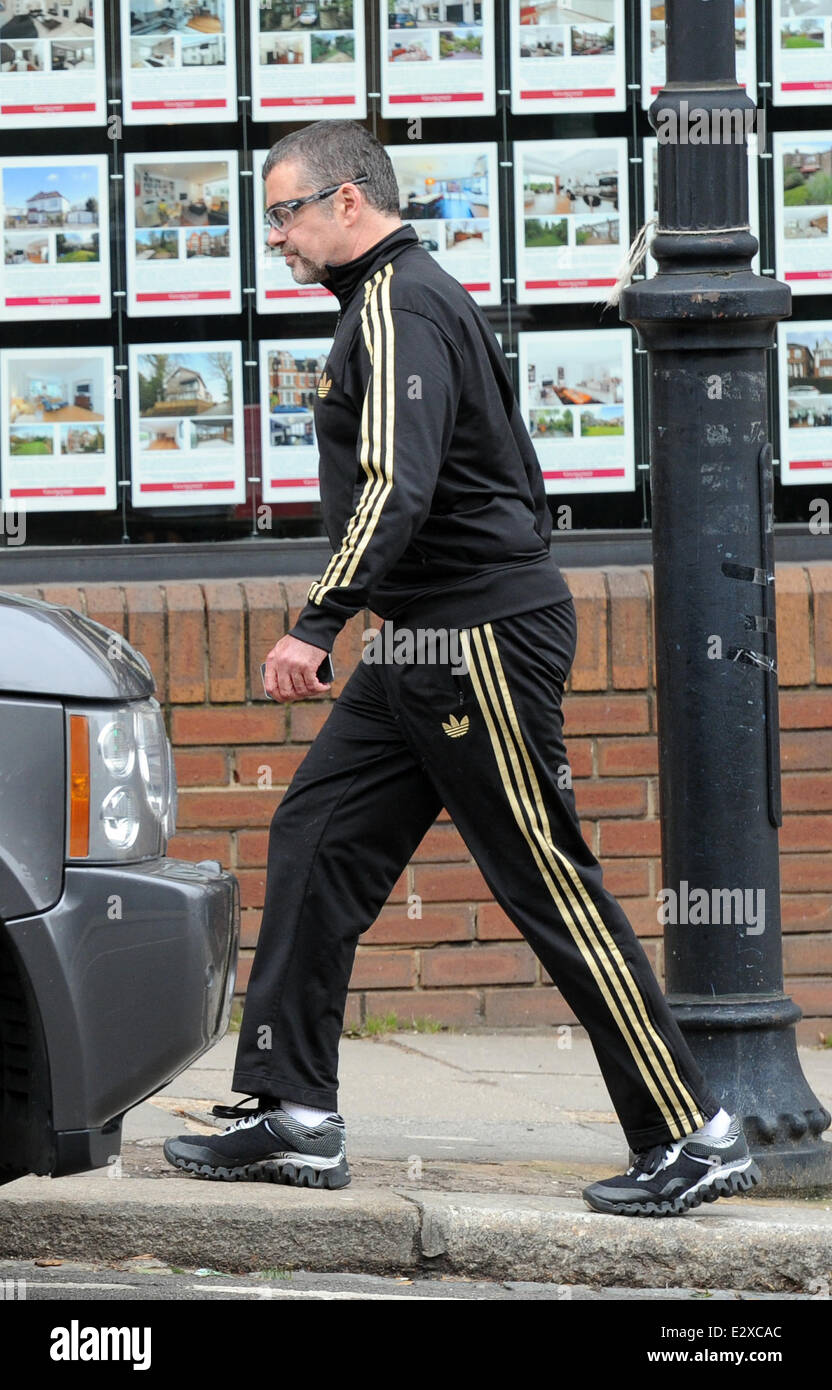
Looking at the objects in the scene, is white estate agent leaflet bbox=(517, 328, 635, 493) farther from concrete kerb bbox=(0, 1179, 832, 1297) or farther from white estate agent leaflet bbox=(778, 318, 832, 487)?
concrete kerb bbox=(0, 1179, 832, 1297)

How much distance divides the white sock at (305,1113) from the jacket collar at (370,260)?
5.31ft

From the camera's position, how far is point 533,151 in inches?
236

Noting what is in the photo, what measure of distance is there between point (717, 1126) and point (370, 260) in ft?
5.96

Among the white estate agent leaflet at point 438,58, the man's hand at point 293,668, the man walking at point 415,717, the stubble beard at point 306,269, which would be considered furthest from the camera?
the white estate agent leaflet at point 438,58

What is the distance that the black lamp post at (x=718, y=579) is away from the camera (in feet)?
14.2

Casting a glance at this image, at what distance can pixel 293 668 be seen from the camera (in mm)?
3807

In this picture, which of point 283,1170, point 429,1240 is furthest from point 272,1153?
point 429,1240

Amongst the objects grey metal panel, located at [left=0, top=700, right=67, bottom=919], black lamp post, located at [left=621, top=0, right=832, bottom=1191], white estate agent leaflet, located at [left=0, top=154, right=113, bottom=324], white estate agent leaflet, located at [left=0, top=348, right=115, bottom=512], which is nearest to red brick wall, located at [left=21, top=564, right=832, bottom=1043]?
white estate agent leaflet, located at [left=0, top=348, right=115, bottom=512]

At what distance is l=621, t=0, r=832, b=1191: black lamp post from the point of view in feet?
14.2

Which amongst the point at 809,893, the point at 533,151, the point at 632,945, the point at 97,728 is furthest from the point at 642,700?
the point at 97,728

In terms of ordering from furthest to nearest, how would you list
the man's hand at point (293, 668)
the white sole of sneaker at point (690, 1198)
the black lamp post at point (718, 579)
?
the black lamp post at point (718, 579) → the white sole of sneaker at point (690, 1198) → the man's hand at point (293, 668)

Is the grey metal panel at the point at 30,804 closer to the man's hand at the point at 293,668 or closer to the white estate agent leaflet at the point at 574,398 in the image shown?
the man's hand at the point at 293,668

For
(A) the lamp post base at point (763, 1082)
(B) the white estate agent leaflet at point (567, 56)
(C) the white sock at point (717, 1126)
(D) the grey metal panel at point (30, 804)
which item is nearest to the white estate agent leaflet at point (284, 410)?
(B) the white estate agent leaflet at point (567, 56)

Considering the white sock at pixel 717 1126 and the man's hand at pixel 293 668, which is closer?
the man's hand at pixel 293 668
